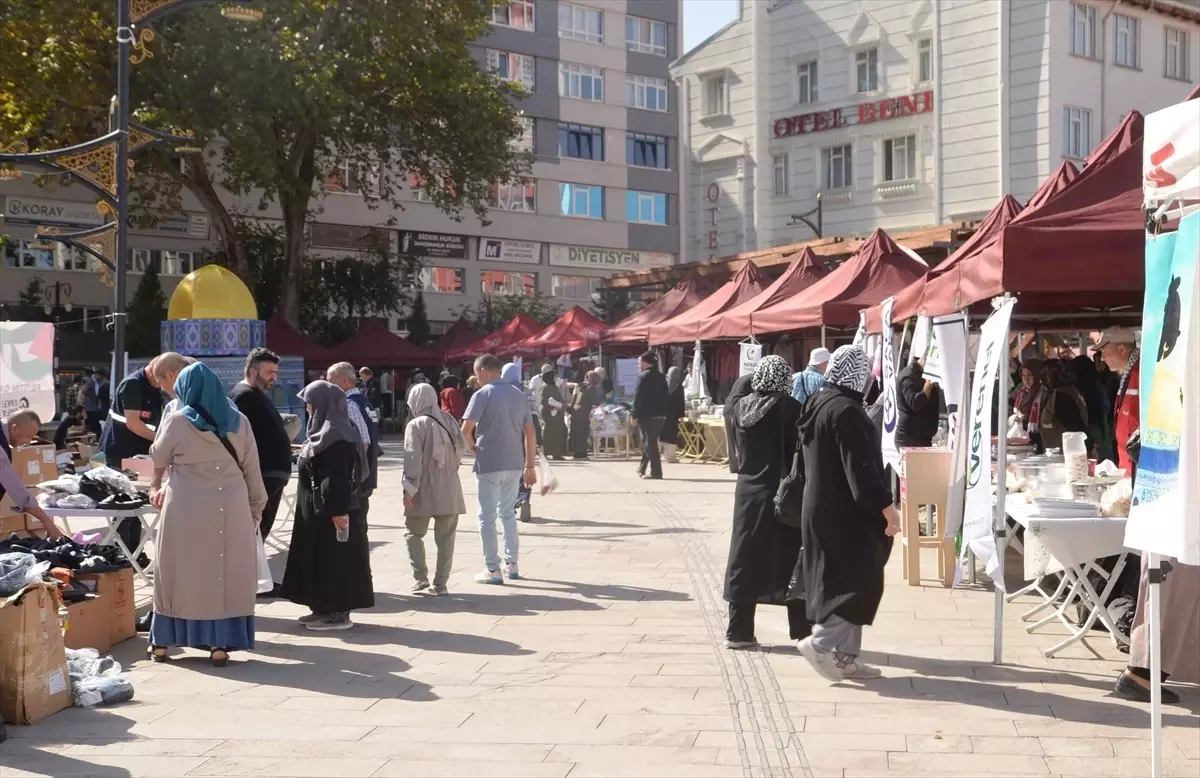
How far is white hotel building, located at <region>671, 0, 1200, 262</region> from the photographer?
3881cm

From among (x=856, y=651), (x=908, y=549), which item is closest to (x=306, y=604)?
(x=856, y=651)

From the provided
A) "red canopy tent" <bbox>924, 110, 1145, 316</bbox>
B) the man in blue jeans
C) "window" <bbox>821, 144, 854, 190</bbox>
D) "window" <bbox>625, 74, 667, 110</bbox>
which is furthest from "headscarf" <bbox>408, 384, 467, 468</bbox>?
"window" <bbox>625, 74, 667, 110</bbox>

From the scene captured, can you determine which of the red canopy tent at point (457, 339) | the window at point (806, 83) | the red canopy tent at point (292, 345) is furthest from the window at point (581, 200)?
the red canopy tent at point (292, 345)

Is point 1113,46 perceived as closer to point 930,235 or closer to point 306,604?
point 930,235

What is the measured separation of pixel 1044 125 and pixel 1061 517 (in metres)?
33.2

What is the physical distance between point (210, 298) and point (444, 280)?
71.5ft

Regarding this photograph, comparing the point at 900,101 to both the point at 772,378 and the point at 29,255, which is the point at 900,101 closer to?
the point at 29,255

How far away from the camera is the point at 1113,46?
1578 inches

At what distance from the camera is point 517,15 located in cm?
5059

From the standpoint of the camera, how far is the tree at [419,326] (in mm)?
45188

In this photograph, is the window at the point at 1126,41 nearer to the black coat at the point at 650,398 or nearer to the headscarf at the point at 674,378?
the headscarf at the point at 674,378

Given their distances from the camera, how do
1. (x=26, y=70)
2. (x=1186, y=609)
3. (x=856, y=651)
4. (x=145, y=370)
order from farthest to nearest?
(x=26, y=70)
(x=145, y=370)
(x=856, y=651)
(x=1186, y=609)

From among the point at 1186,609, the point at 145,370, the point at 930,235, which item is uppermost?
the point at 930,235

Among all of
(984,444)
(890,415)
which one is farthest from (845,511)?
(890,415)
